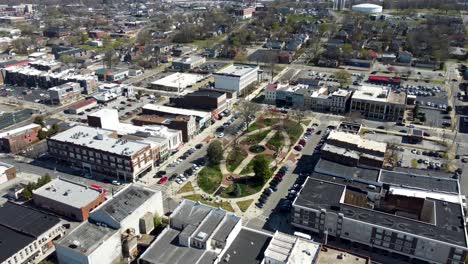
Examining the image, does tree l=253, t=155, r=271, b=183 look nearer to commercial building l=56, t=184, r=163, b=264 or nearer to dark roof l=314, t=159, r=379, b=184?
dark roof l=314, t=159, r=379, b=184

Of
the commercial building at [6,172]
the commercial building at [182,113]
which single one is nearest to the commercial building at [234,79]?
the commercial building at [182,113]

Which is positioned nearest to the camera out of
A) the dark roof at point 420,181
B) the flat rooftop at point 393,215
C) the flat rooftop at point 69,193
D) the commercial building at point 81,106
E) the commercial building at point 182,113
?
the flat rooftop at point 393,215

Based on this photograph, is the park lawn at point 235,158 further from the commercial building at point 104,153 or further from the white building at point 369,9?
the white building at point 369,9

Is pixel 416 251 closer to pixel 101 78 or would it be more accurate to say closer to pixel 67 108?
pixel 67 108

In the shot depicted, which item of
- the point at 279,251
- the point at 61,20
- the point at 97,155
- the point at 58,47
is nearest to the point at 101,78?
the point at 58,47

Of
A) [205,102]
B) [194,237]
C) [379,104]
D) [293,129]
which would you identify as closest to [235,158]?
[293,129]

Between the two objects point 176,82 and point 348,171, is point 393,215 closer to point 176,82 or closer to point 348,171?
point 348,171
